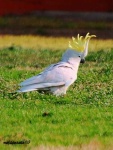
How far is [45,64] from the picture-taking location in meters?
18.8

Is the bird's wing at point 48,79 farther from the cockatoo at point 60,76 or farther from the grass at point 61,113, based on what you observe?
the grass at point 61,113

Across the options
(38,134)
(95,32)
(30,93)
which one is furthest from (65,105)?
(95,32)

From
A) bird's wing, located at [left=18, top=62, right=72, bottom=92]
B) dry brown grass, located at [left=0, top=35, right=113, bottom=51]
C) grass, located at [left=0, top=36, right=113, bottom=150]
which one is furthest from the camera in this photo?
dry brown grass, located at [left=0, top=35, right=113, bottom=51]

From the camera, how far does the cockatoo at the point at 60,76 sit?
12476 millimetres

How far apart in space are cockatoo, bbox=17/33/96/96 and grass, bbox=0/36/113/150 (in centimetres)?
16

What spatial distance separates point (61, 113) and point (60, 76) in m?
1.38

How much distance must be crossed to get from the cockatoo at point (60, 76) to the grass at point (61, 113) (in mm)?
156

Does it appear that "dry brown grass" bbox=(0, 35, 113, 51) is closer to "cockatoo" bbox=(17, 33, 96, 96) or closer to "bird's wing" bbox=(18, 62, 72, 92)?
"cockatoo" bbox=(17, 33, 96, 96)

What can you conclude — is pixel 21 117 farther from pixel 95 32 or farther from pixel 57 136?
pixel 95 32

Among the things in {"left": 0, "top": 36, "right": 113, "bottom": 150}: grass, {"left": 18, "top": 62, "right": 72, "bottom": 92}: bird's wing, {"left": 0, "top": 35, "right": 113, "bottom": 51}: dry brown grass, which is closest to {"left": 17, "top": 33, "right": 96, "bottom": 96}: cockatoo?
{"left": 18, "top": 62, "right": 72, "bottom": 92}: bird's wing

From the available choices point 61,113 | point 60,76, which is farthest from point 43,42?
point 61,113

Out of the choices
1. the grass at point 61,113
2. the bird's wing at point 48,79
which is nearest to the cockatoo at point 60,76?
the bird's wing at point 48,79

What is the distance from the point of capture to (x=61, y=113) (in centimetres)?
1138

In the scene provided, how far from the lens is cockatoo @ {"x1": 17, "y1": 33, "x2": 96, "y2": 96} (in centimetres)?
1248
